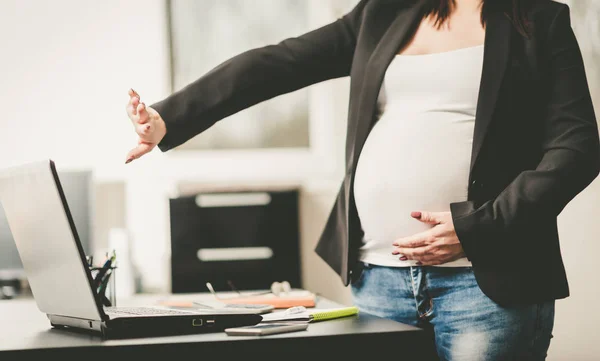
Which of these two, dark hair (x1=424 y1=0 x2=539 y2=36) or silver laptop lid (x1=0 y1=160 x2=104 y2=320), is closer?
silver laptop lid (x1=0 y1=160 x2=104 y2=320)

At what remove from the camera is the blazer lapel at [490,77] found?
1241 mm

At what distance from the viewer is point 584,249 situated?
9.06ft

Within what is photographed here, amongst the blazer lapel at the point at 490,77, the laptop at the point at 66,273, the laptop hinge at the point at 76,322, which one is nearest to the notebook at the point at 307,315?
the laptop at the point at 66,273

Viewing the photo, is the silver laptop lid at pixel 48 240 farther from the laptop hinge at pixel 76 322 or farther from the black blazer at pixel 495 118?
the black blazer at pixel 495 118

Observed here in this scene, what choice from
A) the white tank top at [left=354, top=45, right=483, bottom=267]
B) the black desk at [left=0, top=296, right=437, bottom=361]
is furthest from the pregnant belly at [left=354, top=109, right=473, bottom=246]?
the black desk at [left=0, top=296, right=437, bottom=361]

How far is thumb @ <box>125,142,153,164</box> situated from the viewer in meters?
1.22

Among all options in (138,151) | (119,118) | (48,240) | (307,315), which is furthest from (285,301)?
(119,118)

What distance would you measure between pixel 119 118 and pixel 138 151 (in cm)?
196

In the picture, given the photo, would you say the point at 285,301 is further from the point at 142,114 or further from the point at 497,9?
the point at 497,9

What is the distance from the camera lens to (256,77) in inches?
54.5

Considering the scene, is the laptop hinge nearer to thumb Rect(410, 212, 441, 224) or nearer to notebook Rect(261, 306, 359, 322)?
notebook Rect(261, 306, 359, 322)

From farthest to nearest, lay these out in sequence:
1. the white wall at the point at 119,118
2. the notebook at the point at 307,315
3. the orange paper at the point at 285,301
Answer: the white wall at the point at 119,118
the orange paper at the point at 285,301
the notebook at the point at 307,315

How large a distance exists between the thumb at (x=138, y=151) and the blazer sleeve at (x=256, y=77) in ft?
0.13

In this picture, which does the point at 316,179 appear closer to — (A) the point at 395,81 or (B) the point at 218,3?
(B) the point at 218,3
